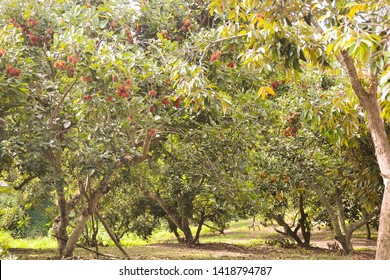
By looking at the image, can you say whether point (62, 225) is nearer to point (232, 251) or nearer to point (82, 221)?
point (82, 221)

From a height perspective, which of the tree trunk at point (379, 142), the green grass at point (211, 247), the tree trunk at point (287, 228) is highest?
the tree trunk at point (379, 142)

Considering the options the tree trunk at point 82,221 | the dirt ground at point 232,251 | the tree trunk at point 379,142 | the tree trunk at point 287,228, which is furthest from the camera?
the tree trunk at point 287,228

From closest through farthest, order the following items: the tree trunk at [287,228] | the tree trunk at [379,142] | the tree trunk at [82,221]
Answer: the tree trunk at [379,142]
the tree trunk at [82,221]
the tree trunk at [287,228]

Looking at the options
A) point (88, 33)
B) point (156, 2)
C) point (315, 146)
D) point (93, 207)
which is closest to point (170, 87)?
point (88, 33)

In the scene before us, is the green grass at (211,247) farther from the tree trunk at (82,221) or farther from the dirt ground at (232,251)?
the tree trunk at (82,221)

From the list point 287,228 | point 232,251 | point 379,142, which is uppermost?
point 379,142

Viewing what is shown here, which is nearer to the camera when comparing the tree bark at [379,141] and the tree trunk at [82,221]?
the tree bark at [379,141]

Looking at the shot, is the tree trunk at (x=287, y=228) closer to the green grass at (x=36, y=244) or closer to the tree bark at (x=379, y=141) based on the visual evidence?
the green grass at (x=36, y=244)

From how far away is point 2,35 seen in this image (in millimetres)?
4578

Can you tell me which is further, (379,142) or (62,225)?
(62,225)

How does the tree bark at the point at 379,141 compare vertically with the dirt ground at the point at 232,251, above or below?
above

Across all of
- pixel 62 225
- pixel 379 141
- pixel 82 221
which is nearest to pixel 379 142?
pixel 379 141

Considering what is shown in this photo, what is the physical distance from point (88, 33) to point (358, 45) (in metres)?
3.36

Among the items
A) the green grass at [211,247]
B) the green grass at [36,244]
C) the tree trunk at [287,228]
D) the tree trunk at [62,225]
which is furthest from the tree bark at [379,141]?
the green grass at [36,244]
